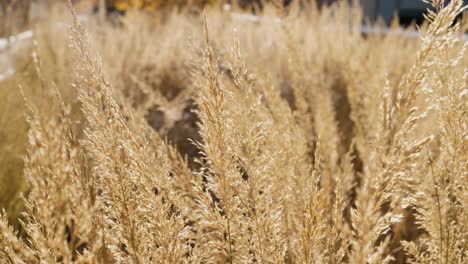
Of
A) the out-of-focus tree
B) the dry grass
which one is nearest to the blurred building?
the out-of-focus tree

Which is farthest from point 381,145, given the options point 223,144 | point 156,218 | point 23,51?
point 23,51

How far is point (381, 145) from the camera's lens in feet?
2.02

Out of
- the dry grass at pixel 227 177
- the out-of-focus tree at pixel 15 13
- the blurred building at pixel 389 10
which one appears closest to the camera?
the dry grass at pixel 227 177

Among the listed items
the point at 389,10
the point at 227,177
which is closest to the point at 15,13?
the point at 227,177

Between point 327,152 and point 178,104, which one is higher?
point 327,152

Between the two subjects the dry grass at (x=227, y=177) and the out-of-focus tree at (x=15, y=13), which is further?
the out-of-focus tree at (x=15, y=13)

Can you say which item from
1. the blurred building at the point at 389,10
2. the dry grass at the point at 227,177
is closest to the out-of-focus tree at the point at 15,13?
the dry grass at the point at 227,177

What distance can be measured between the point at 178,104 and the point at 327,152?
5.53 ft

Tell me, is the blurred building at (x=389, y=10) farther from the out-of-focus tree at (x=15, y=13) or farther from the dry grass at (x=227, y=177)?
the dry grass at (x=227, y=177)

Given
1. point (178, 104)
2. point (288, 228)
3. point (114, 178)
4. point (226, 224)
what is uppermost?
point (114, 178)

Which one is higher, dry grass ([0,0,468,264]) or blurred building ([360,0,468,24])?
dry grass ([0,0,468,264])

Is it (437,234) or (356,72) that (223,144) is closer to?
(437,234)

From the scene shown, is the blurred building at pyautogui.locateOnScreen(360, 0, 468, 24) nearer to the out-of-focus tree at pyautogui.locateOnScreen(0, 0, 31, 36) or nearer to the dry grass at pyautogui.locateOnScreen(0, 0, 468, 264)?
the out-of-focus tree at pyautogui.locateOnScreen(0, 0, 31, 36)

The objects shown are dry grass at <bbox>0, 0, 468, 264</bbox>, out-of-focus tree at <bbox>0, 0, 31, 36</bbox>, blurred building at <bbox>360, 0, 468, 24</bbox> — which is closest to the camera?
dry grass at <bbox>0, 0, 468, 264</bbox>
